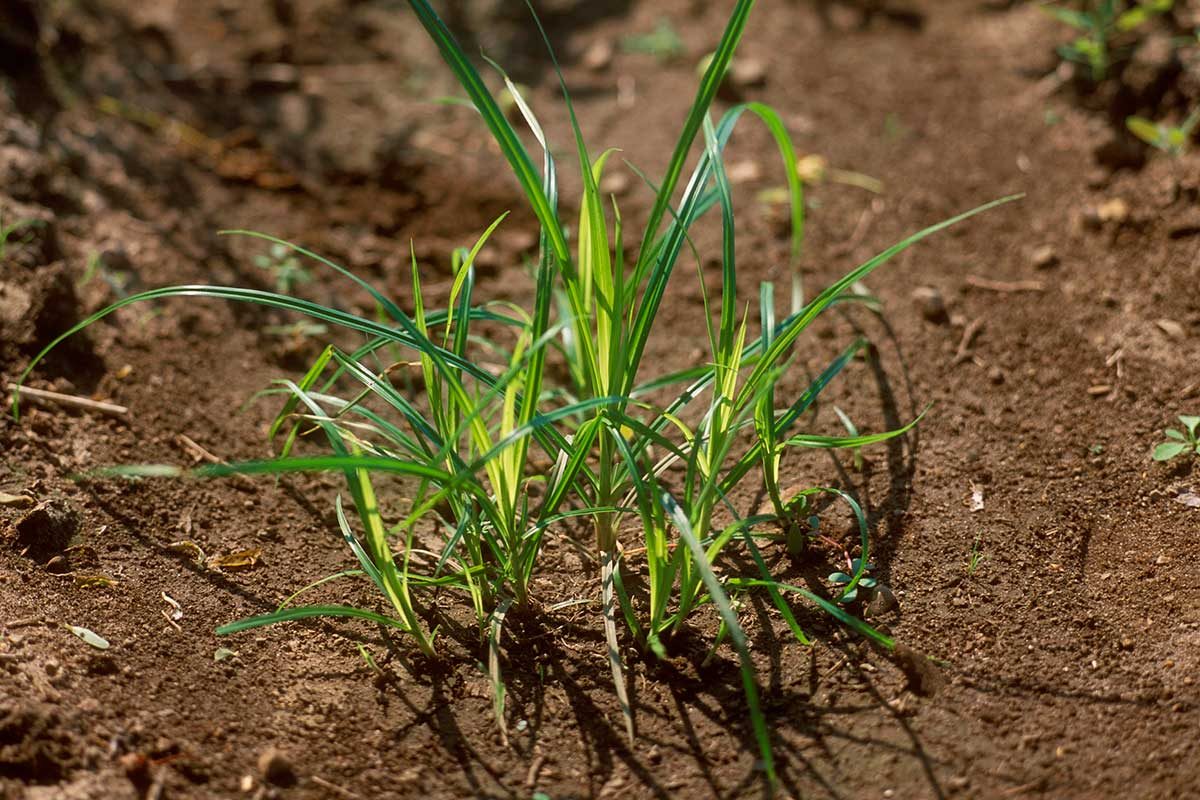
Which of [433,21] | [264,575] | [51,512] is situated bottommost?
[264,575]

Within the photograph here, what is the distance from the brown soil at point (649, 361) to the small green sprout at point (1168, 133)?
0.05 meters

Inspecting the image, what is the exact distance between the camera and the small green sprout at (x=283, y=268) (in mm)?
2293

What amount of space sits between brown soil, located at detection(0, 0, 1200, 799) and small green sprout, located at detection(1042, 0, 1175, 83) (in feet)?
0.39

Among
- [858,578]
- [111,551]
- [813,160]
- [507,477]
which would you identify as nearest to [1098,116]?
[813,160]

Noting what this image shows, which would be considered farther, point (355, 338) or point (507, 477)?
point (355, 338)

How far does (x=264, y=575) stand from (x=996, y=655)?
3.72 ft

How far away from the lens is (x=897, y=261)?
7.56ft

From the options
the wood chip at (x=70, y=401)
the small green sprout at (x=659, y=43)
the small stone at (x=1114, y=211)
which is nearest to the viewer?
the wood chip at (x=70, y=401)

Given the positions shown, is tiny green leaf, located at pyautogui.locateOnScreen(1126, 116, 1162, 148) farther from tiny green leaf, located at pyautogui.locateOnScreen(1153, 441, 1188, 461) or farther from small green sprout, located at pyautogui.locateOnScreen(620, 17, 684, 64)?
small green sprout, located at pyautogui.locateOnScreen(620, 17, 684, 64)

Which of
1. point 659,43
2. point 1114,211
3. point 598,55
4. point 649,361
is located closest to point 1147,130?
point 1114,211

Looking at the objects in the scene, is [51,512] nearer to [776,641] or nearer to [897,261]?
[776,641]

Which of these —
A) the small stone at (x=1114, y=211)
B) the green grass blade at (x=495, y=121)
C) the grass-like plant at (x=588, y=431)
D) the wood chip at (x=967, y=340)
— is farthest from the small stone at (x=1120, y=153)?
the green grass blade at (x=495, y=121)

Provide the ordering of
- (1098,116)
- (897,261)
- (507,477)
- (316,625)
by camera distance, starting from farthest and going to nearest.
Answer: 1. (1098,116)
2. (897,261)
3. (316,625)
4. (507,477)

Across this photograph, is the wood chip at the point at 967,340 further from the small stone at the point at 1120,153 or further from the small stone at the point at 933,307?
the small stone at the point at 1120,153
